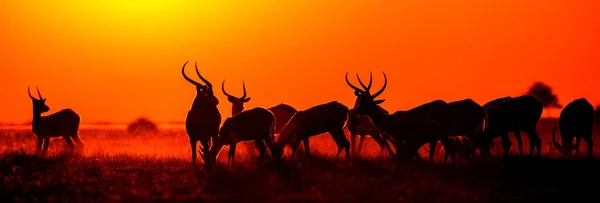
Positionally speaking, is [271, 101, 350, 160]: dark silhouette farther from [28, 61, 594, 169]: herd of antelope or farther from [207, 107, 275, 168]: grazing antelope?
[207, 107, 275, 168]: grazing antelope

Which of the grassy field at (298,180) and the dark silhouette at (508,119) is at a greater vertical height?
the dark silhouette at (508,119)

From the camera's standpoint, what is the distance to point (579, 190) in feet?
46.5

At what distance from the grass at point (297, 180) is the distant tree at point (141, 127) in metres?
24.4

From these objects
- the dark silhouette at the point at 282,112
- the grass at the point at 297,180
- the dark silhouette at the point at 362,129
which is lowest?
the grass at the point at 297,180

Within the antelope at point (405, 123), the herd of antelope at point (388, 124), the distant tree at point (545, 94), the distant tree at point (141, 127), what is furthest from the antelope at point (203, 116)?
the distant tree at point (545, 94)

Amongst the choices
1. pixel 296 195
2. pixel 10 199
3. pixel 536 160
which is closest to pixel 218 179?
pixel 296 195

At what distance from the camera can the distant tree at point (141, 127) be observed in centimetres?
4297

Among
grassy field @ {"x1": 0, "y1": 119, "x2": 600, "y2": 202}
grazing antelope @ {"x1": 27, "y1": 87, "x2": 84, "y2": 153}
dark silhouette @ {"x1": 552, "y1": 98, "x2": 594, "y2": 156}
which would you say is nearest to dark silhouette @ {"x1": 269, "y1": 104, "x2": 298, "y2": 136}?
grassy field @ {"x1": 0, "y1": 119, "x2": 600, "y2": 202}

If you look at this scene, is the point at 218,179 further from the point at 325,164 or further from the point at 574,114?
the point at 574,114

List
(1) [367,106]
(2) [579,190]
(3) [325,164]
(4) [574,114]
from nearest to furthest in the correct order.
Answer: (2) [579,190] < (3) [325,164] < (1) [367,106] < (4) [574,114]

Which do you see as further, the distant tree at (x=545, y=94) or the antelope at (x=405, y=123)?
the distant tree at (x=545, y=94)

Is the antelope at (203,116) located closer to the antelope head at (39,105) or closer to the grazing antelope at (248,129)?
the grazing antelope at (248,129)

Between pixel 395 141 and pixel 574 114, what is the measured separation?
17.4 feet

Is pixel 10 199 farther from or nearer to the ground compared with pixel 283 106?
nearer to the ground
